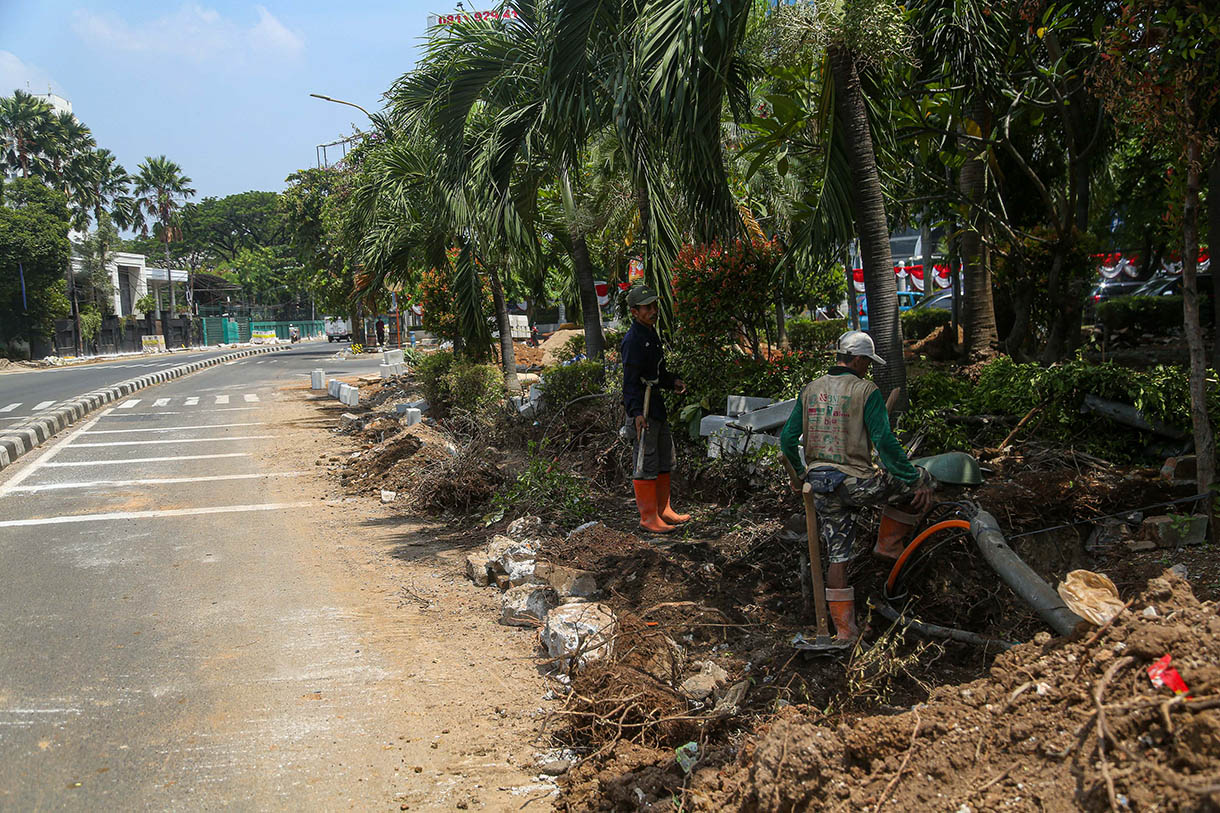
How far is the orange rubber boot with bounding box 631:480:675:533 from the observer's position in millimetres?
7098

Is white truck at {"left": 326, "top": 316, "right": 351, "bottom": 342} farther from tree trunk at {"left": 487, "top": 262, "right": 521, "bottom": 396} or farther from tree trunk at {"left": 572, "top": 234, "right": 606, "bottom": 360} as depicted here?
tree trunk at {"left": 572, "top": 234, "right": 606, "bottom": 360}

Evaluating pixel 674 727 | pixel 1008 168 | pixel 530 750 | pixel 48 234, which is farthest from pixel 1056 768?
pixel 48 234

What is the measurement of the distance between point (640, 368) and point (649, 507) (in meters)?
1.11

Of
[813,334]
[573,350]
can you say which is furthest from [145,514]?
[813,334]

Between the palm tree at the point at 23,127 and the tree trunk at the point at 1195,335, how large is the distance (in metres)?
66.3

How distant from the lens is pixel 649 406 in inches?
282

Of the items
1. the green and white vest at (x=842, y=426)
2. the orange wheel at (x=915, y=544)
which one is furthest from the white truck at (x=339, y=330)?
the orange wheel at (x=915, y=544)

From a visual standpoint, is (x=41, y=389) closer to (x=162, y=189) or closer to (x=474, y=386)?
(x=474, y=386)

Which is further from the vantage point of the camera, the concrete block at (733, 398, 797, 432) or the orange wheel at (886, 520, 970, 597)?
the concrete block at (733, 398, 797, 432)

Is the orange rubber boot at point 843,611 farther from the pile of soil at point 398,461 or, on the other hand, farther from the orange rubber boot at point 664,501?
the pile of soil at point 398,461

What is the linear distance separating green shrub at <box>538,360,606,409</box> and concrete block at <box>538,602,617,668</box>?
5.55 metres

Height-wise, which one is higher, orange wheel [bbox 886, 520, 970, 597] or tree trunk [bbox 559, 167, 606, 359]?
tree trunk [bbox 559, 167, 606, 359]

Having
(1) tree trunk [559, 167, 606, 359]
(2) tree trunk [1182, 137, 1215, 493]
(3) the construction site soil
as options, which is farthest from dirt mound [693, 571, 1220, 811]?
(1) tree trunk [559, 167, 606, 359]

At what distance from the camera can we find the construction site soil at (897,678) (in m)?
2.61
